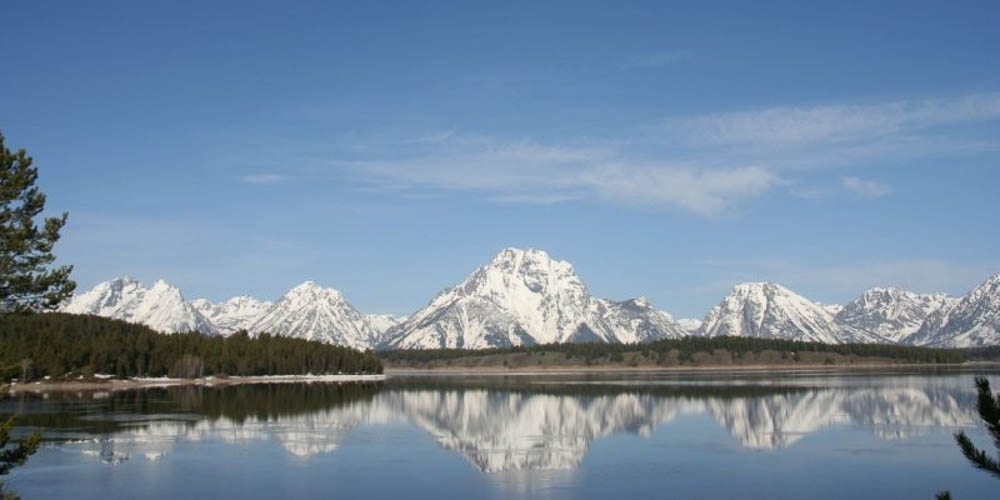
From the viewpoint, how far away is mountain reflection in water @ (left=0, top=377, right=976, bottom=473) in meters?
63.0

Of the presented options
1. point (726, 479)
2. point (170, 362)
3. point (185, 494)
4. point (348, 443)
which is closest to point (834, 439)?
point (726, 479)

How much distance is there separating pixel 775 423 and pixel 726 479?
35250mm

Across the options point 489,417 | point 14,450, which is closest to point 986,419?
point 14,450

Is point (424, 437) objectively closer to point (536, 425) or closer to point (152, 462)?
point (536, 425)

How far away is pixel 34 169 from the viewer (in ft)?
111

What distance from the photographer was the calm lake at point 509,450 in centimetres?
4372

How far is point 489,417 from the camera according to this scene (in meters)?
93.2

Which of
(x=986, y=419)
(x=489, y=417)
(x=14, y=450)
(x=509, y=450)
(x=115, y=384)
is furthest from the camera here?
(x=115, y=384)

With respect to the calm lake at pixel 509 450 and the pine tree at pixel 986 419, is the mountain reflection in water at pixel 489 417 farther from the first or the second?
the pine tree at pixel 986 419

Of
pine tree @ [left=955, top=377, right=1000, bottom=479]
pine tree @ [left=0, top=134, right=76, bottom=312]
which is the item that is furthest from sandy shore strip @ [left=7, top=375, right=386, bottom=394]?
pine tree @ [left=955, top=377, right=1000, bottom=479]

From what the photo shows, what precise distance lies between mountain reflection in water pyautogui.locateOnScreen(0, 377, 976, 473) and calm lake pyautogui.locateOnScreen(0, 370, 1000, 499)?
11.9 inches

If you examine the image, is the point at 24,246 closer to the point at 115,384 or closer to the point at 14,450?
the point at 14,450

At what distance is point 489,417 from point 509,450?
32.2m

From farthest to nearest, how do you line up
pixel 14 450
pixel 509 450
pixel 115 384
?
pixel 115 384, pixel 509 450, pixel 14 450
